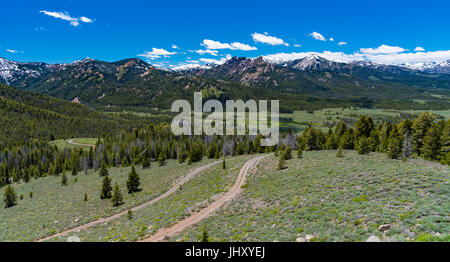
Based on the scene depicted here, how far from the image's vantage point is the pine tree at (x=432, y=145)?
47.0 m

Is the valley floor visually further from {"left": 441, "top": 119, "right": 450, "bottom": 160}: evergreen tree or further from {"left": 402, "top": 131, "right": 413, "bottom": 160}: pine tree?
{"left": 441, "top": 119, "right": 450, "bottom": 160}: evergreen tree

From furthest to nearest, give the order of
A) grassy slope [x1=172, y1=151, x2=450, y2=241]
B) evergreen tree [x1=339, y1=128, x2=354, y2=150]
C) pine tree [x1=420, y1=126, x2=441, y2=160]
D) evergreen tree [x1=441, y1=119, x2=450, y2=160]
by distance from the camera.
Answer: evergreen tree [x1=339, y1=128, x2=354, y2=150] < pine tree [x1=420, y1=126, x2=441, y2=160] < evergreen tree [x1=441, y1=119, x2=450, y2=160] < grassy slope [x1=172, y1=151, x2=450, y2=241]

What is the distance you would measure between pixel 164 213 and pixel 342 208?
2753 cm

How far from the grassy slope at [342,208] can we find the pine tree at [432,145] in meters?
25.7

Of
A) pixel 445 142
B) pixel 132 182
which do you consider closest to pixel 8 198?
pixel 132 182

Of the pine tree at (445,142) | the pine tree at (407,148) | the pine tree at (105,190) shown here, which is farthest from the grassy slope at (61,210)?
the pine tree at (445,142)

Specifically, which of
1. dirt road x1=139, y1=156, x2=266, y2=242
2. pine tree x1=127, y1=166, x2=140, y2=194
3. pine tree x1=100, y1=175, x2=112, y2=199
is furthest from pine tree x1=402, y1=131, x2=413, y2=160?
pine tree x1=100, y1=175, x2=112, y2=199

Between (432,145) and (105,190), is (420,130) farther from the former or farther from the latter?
(105,190)

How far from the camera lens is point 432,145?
157 ft

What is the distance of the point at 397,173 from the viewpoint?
2909cm

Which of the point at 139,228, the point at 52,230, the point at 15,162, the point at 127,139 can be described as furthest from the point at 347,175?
the point at 15,162

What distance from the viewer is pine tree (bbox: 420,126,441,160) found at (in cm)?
4700

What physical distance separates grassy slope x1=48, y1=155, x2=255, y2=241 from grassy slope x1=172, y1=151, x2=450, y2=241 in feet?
21.7

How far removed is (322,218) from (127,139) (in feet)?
474
